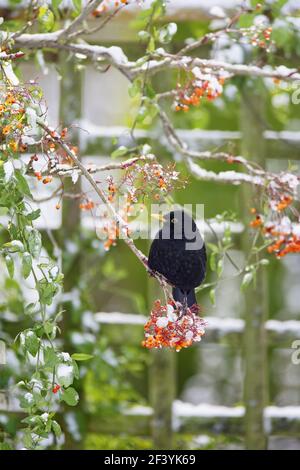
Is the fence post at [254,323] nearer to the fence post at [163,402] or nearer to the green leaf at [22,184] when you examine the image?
the fence post at [163,402]

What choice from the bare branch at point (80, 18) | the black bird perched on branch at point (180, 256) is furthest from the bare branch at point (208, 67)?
the black bird perched on branch at point (180, 256)

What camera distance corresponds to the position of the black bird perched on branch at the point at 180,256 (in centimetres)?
120

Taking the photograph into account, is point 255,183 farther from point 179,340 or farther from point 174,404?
point 174,404

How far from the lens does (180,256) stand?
1223mm

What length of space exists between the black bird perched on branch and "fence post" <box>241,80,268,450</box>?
0.77m

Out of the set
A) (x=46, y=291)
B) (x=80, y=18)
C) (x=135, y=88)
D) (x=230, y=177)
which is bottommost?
(x=46, y=291)

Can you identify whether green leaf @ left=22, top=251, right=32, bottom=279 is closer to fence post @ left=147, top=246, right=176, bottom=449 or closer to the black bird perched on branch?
the black bird perched on branch

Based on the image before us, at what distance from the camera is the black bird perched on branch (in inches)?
47.3

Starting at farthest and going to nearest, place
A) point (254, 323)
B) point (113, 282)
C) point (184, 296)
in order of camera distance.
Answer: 1. point (113, 282)
2. point (254, 323)
3. point (184, 296)

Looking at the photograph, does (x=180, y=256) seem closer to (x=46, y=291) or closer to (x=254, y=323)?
(x=46, y=291)

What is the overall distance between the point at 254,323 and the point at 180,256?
846mm

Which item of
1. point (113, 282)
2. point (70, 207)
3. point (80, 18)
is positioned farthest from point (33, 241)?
point (113, 282)

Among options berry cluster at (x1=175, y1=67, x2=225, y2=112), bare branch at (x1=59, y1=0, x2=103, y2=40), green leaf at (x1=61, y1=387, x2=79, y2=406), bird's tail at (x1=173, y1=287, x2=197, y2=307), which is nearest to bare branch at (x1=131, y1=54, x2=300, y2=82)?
berry cluster at (x1=175, y1=67, x2=225, y2=112)

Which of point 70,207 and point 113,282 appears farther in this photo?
point 113,282
